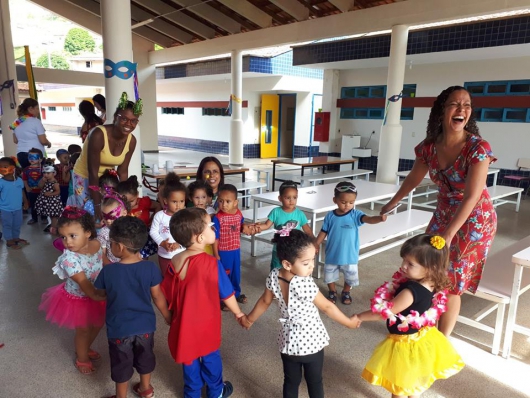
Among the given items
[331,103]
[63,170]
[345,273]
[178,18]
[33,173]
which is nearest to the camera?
[345,273]

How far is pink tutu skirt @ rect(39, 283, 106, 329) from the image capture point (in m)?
2.09

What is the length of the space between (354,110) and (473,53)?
3520mm

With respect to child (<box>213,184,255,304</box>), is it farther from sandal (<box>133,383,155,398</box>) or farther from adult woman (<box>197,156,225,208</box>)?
sandal (<box>133,383,155,398</box>)

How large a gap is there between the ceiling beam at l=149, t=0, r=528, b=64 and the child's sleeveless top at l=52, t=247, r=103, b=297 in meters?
6.92

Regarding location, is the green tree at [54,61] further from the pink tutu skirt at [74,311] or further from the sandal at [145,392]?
the sandal at [145,392]

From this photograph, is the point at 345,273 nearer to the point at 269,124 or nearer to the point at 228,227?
the point at 228,227

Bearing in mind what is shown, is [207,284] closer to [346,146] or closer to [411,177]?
[411,177]

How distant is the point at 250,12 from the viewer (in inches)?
373

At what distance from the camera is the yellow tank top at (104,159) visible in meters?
2.92

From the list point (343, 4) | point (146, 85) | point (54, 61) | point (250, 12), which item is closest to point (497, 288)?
point (343, 4)

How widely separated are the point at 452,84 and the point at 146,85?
9.73 meters

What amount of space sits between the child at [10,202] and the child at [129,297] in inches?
116

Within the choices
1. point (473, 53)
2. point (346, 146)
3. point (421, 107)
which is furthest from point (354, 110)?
point (473, 53)

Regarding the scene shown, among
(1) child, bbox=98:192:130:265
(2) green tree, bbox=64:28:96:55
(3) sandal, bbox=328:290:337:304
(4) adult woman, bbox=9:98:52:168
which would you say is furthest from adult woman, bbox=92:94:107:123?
(2) green tree, bbox=64:28:96:55
